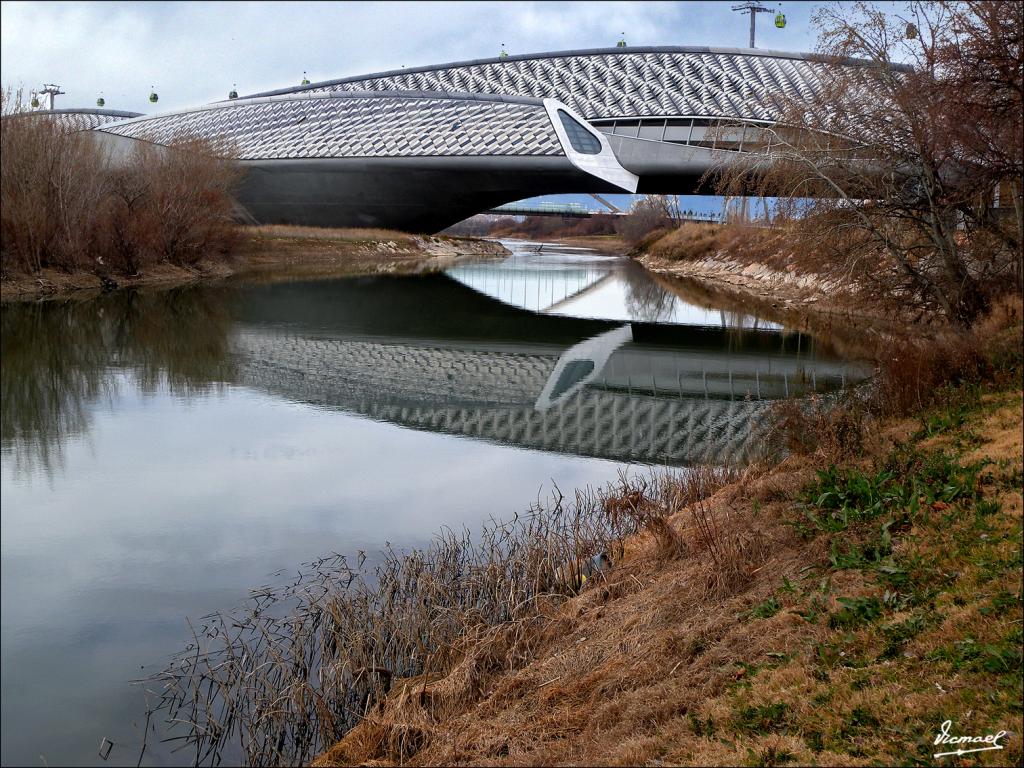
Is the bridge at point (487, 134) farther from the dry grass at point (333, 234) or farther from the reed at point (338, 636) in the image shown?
the reed at point (338, 636)

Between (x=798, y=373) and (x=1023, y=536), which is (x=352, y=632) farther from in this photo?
(x=798, y=373)

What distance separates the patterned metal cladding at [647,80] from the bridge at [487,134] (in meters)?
0.10

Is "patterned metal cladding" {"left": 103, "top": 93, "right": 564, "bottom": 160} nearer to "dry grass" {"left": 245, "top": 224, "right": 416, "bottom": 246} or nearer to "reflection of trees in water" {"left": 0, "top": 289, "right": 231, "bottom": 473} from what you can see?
"dry grass" {"left": 245, "top": 224, "right": 416, "bottom": 246}

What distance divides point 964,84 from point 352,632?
10.1 meters

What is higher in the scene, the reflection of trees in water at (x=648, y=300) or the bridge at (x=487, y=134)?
the bridge at (x=487, y=134)

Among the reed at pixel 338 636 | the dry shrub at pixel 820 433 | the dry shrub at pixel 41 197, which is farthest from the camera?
the dry shrub at pixel 41 197

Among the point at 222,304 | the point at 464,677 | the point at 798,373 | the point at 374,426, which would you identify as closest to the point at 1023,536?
the point at 464,677

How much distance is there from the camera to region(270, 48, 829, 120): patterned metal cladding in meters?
55.3

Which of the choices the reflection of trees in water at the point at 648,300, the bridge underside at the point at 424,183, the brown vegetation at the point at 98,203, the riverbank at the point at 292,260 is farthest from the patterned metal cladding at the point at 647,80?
the brown vegetation at the point at 98,203

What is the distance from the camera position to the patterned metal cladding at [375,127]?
48656mm

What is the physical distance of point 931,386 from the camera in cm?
931

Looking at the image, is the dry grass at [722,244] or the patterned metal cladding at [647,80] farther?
the patterned metal cladding at [647,80]

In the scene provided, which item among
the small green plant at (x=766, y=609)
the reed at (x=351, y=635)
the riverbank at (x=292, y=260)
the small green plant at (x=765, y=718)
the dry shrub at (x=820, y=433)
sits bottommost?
the reed at (x=351, y=635)

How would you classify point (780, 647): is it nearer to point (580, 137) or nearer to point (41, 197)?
point (41, 197)
